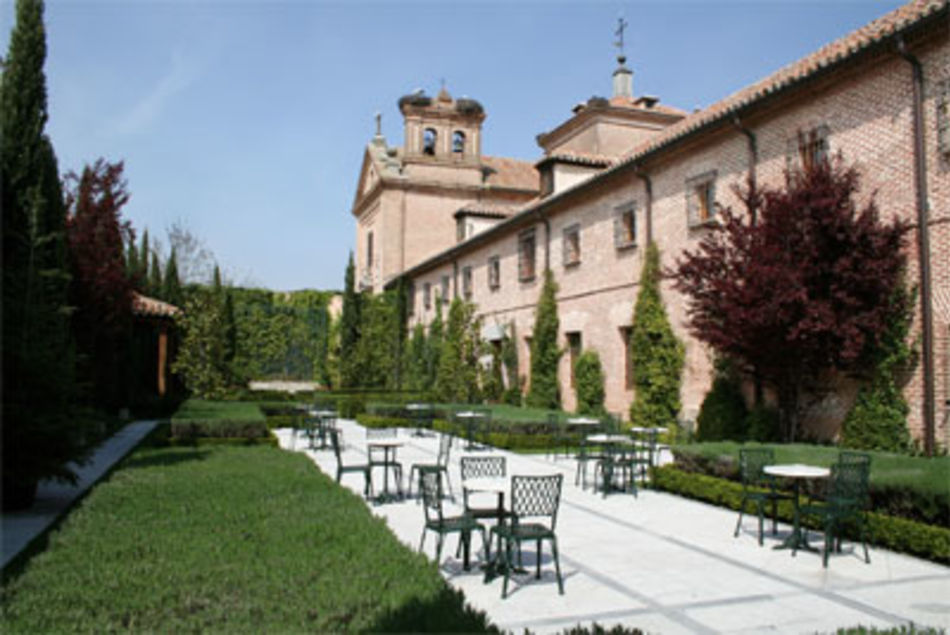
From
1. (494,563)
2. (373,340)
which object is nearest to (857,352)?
(494,563)

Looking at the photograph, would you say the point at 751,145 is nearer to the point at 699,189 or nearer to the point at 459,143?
the point at 699,189

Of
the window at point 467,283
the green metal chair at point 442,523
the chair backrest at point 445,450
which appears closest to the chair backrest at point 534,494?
the green metal chair at point 442,523

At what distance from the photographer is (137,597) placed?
15.0ft

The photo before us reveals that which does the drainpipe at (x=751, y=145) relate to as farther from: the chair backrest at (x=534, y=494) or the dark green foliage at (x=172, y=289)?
the dark green foliage at (x=172, y=289)

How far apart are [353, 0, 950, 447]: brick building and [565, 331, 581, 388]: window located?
0.05 meters

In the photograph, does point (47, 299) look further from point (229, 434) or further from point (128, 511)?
point (128, 511)

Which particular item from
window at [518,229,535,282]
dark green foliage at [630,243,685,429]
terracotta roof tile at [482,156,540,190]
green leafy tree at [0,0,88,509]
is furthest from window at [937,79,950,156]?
terracotta roof tile at [482,156,540,190]

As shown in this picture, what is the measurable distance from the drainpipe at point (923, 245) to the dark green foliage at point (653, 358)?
217 inches

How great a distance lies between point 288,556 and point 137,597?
1.16m

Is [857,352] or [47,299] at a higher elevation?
[47,299]

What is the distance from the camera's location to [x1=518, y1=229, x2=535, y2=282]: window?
21.8 metres

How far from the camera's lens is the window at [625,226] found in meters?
16.7

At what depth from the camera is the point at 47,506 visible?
8266 mm

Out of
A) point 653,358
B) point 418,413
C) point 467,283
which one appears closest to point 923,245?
point 653,358
